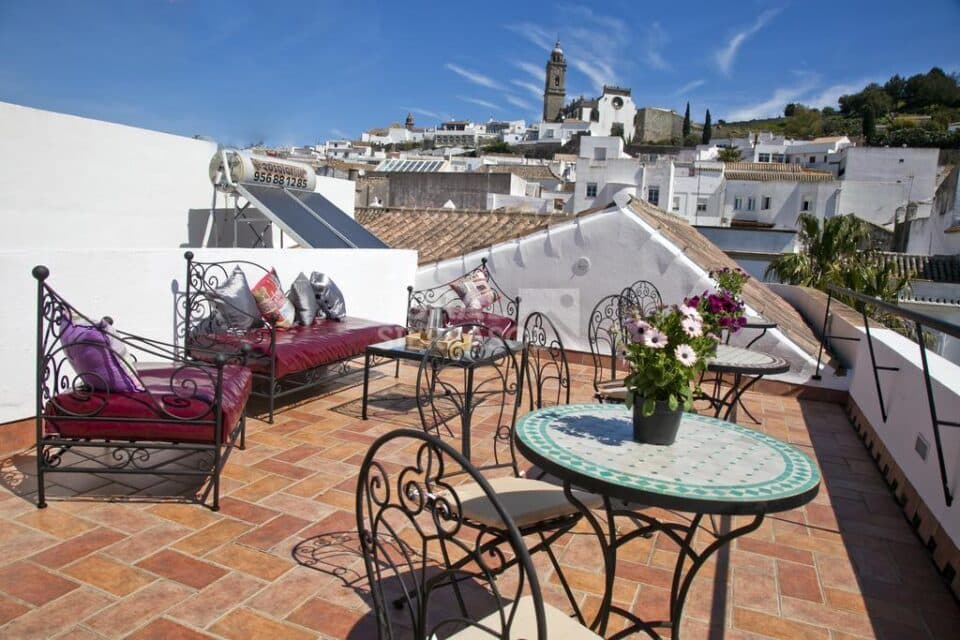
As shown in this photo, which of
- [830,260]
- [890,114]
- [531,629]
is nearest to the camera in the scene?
[531,629]

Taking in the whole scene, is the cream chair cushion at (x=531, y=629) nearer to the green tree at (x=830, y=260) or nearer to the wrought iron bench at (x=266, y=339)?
the wrought iron bench at (x=266, y=339)

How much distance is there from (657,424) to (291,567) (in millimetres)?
1641

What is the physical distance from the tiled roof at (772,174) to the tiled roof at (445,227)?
2861 centimetres

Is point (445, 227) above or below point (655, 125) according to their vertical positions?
below

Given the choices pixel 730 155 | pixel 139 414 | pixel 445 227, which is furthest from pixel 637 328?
pixel 730 155

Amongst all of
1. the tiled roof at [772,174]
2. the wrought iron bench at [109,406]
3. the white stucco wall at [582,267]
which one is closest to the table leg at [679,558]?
the wrought iron bench at [109,406]

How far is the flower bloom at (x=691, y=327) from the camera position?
2.00 metres

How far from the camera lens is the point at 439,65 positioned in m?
29.2

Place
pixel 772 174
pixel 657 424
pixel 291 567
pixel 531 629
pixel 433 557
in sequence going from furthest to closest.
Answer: pixel 772 174 → pixel 433 557 → pixel 291 567 → pixel 657 424 → pixel 531 629

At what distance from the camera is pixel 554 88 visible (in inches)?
4016

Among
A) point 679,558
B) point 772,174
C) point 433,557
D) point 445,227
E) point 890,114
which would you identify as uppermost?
point 890,114

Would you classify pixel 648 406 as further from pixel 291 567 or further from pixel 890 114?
pixel 890 114

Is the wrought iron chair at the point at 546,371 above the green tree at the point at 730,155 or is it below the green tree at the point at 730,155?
below

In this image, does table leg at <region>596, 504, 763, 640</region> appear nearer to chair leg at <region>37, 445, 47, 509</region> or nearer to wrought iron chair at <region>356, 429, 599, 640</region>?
wrought iron chair at <region>356, 429, 599, 640</region>
